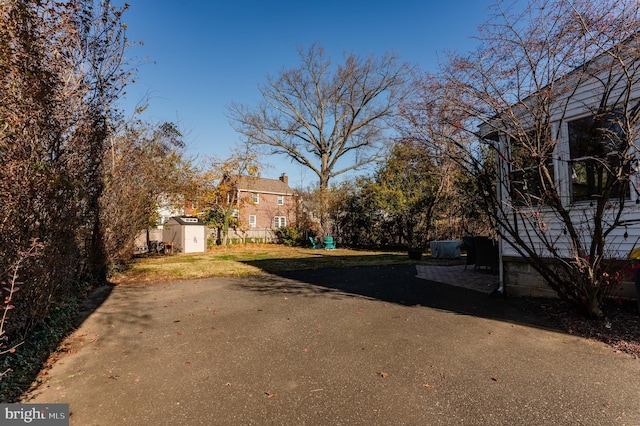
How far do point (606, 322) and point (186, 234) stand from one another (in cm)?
1783

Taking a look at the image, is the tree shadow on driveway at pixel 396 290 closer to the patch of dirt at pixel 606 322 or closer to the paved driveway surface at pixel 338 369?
the paved driveway surface at pixel 338 369

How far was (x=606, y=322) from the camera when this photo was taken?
174 inches

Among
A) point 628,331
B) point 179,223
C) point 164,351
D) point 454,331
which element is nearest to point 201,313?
point 164,351

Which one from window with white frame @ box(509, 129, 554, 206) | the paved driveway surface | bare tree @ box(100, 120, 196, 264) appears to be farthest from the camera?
bare tree @ box(100, 120, 196, 264)

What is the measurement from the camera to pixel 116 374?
3.30 metres

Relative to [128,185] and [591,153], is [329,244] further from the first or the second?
[591,153]

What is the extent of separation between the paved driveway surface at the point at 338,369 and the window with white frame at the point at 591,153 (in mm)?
2245

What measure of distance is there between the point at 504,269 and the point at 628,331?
231cm

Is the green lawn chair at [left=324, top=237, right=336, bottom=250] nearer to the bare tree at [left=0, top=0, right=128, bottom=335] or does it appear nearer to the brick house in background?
the brick house in background

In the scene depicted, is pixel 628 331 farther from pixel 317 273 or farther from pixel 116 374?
pixel 317 273

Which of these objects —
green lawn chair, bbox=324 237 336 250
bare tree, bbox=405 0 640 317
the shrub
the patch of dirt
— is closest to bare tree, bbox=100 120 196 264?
bare tree, bbox=405 0 640 317

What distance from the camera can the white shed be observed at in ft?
59.6

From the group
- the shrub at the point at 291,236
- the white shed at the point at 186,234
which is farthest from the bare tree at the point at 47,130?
the shrub at the point at 291,236

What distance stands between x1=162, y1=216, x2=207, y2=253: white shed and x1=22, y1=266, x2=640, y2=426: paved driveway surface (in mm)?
12733
